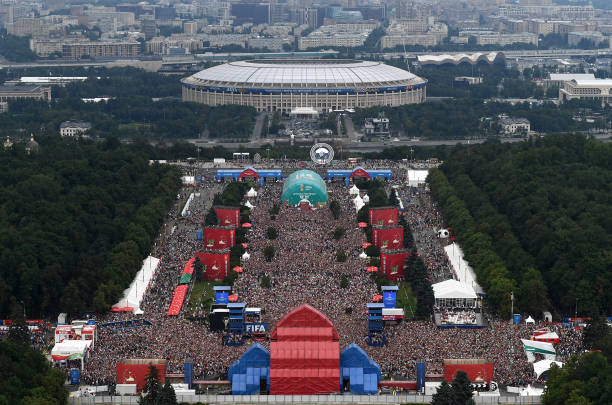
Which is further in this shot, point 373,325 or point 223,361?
point 373,325

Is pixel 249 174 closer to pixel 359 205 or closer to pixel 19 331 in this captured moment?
pixel 359 205

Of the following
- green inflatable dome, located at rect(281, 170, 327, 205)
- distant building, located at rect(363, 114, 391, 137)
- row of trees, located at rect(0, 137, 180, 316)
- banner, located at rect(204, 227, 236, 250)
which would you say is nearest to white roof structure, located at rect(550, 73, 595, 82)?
distant building, located at rect(363, 114, 391, 137)

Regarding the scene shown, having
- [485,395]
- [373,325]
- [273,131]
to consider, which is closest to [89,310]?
[373,325]

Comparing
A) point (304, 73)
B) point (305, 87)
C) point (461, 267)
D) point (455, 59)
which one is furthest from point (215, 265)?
point (455, 59)

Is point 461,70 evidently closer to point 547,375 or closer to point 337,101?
point 337,101

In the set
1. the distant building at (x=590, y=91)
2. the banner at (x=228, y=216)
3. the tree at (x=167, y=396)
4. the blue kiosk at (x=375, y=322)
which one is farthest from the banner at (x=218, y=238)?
the distant building at (x=590, y=91)

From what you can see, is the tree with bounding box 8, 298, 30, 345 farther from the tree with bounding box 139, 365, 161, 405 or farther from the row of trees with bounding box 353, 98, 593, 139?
the row of trees with bounding box 353, 98, 593, 139
